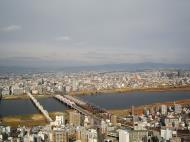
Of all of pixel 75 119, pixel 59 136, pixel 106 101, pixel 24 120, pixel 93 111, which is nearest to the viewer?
pixel 59 136

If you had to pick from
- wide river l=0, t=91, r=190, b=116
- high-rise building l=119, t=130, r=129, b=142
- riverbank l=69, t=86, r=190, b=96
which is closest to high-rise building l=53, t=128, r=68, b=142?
high-rise building l=119, t=130, r=129, b=142

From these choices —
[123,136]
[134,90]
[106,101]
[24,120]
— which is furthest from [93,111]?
[134,90]

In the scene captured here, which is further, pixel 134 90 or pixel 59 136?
pixel 134 90

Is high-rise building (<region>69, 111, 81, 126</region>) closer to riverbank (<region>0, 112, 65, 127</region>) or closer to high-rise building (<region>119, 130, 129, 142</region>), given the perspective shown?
riverbank (<region>0, 112, 65, 127</region>)

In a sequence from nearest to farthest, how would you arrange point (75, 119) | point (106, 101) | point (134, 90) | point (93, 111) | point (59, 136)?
point (59, 136), point (75, 119), point (93, 111), point (106, 101), point (134, 90)

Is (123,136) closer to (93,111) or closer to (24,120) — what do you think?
(24,120)

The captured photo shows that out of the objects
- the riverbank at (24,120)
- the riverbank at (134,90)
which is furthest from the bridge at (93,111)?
the riverbank at (134,90)

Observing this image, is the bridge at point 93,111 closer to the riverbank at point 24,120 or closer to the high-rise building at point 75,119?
the high-rise building at point 75,119

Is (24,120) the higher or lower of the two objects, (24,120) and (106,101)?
the lower

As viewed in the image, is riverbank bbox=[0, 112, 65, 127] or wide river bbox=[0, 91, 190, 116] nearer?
riverbank bbox=[0, 112, 65, 127]
